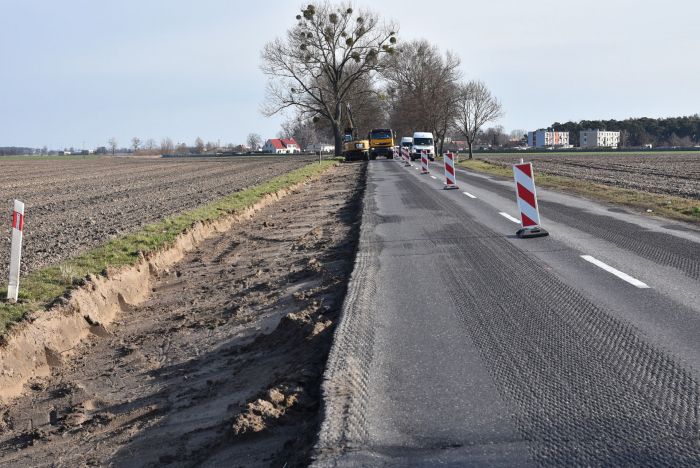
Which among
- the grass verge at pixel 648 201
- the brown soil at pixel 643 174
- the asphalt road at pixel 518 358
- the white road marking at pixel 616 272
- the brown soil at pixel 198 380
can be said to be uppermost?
the asphalt road at pixel 518 358

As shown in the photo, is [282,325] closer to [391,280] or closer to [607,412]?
[391,280]

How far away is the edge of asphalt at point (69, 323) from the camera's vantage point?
739cm

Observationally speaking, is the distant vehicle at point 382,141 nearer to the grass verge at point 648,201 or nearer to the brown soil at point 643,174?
the brown soil at point 643,174

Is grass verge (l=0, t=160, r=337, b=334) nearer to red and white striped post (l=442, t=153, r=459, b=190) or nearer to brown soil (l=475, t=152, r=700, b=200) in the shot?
red and white striped post (l=442, t=153, r=459, b=190)

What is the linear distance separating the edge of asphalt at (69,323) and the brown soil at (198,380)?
153mm

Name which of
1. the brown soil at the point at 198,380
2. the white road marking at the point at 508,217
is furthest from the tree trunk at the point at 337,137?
the brown soil at the point at 198,380

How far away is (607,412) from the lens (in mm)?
4703

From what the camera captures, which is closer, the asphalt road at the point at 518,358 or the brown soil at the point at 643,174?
the asphalt road at the point at 518,358

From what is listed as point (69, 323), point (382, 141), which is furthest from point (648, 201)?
point (382, 141)

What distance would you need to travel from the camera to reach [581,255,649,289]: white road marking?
8.78 metres

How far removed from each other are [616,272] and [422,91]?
87926 mm

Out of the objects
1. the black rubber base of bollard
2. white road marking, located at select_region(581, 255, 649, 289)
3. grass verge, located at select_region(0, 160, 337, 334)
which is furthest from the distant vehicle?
white road marking, located at select_region(581, 255, 649, 289)

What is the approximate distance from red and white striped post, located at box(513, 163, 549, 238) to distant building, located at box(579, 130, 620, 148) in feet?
584

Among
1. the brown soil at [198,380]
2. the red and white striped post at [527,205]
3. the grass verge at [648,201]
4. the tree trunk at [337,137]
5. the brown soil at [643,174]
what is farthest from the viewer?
the tree trunk at [337,137]
